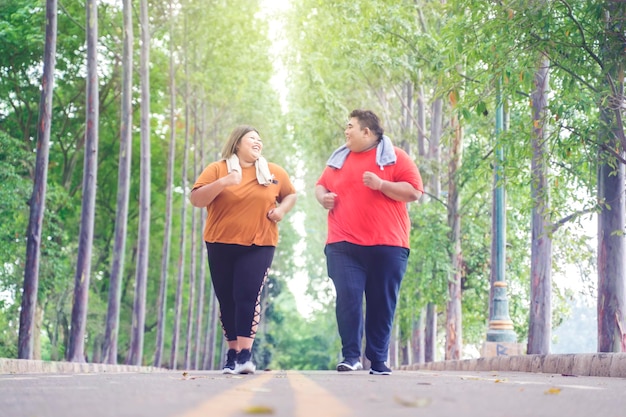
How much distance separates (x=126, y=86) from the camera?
25.2 m

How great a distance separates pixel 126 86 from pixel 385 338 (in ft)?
57.0

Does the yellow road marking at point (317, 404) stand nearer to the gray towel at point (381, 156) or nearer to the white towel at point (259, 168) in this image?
the white towel at point (259, 168)

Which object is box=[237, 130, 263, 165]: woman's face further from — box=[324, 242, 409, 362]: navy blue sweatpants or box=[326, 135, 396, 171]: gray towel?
box=[324, 242, 409, 362]: navy blue sweatpants

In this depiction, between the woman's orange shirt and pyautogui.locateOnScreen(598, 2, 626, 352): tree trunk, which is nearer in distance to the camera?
the woman's orange shirt

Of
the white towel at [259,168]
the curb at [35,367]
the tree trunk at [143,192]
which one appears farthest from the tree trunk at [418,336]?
the white towel at [259,168]

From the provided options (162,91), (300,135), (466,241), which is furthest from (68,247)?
(466,241)

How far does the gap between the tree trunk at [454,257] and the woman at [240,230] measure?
645 inches

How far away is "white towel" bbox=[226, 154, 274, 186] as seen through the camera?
30.0ft

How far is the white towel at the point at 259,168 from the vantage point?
9.16m

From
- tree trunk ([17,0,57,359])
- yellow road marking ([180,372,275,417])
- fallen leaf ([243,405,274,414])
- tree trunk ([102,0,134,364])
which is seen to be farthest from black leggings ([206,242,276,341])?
tree trunk ([102,0,134,364])

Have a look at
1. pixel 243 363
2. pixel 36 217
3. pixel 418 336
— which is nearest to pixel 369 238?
pixel 243 363

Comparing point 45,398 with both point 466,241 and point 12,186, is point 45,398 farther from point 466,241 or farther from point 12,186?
point 466,241

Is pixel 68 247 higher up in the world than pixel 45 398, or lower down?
higher up

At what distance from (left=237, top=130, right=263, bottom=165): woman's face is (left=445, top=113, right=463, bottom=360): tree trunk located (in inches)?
643
